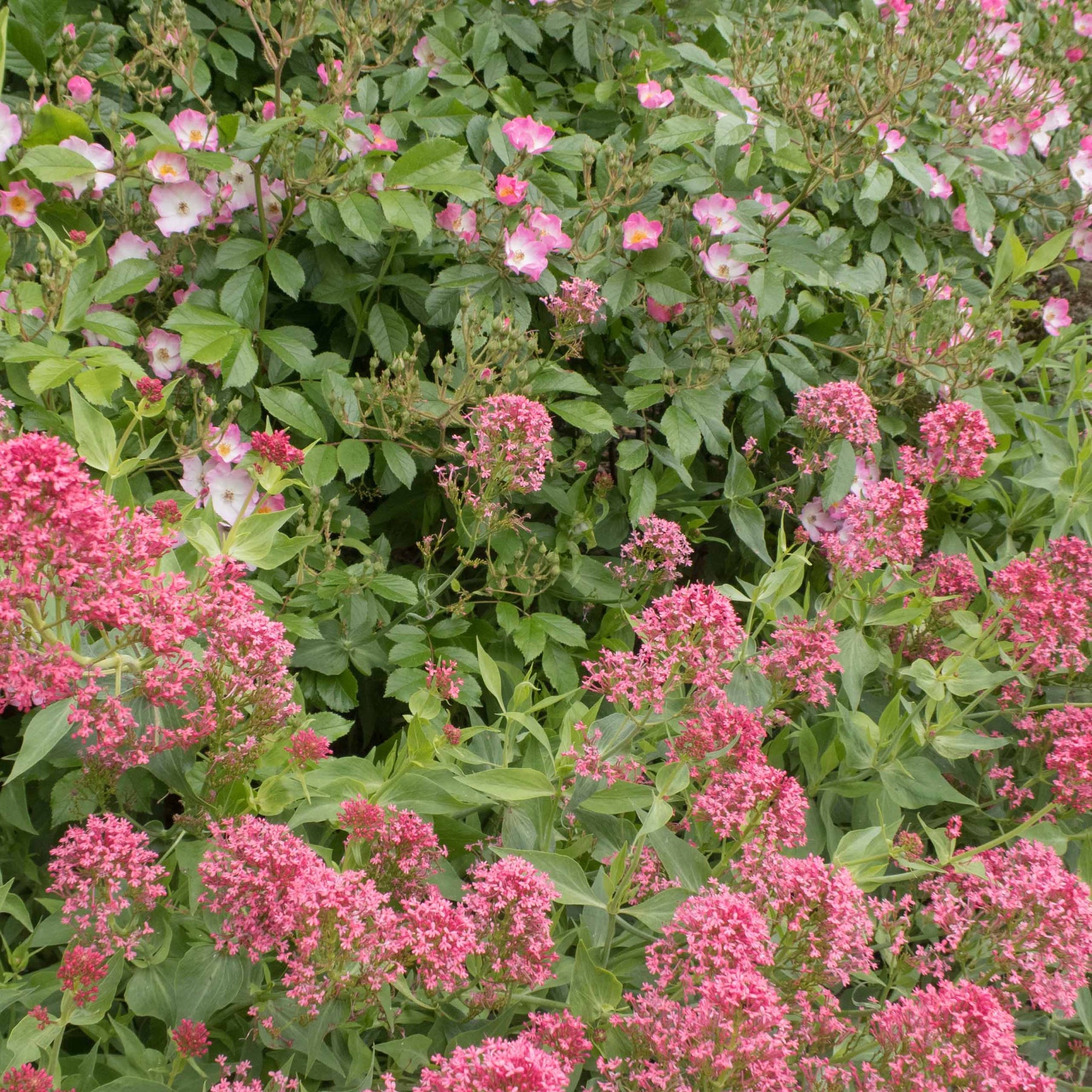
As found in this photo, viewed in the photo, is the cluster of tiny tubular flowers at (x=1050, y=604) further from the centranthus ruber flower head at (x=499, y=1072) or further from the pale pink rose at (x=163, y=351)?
the pale pink rose at (x=163, y=351)

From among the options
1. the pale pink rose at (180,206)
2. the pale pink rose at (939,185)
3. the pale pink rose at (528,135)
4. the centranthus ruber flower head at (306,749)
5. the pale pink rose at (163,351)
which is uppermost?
the pale pink rose at (939,185)

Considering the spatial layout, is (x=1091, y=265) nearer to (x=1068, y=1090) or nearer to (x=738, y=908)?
(x=1068, y=1090)

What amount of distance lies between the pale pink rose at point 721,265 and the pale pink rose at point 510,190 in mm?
435

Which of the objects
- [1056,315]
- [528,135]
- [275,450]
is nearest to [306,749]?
Answer: [275,450]

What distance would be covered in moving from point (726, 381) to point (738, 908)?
146 centimetres

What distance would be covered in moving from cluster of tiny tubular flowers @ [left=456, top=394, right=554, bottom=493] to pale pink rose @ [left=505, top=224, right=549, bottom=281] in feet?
1.51

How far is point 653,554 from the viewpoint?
2178mm

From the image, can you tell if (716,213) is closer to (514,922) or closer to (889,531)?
(889,531)

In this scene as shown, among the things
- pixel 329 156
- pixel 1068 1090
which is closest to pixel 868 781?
pixel 1068 1090

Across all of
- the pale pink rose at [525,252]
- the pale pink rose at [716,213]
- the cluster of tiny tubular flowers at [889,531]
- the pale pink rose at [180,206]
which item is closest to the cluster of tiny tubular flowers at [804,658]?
the cluster of tiny tubular flowers at [889,531]

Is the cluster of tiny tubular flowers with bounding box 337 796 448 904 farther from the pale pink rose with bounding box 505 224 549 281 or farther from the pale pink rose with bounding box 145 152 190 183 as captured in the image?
the pale pink rose with bounding box 145 152 190 183

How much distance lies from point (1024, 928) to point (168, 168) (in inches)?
78.2

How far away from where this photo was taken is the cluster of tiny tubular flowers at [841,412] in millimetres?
2020

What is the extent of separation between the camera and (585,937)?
1.35m
